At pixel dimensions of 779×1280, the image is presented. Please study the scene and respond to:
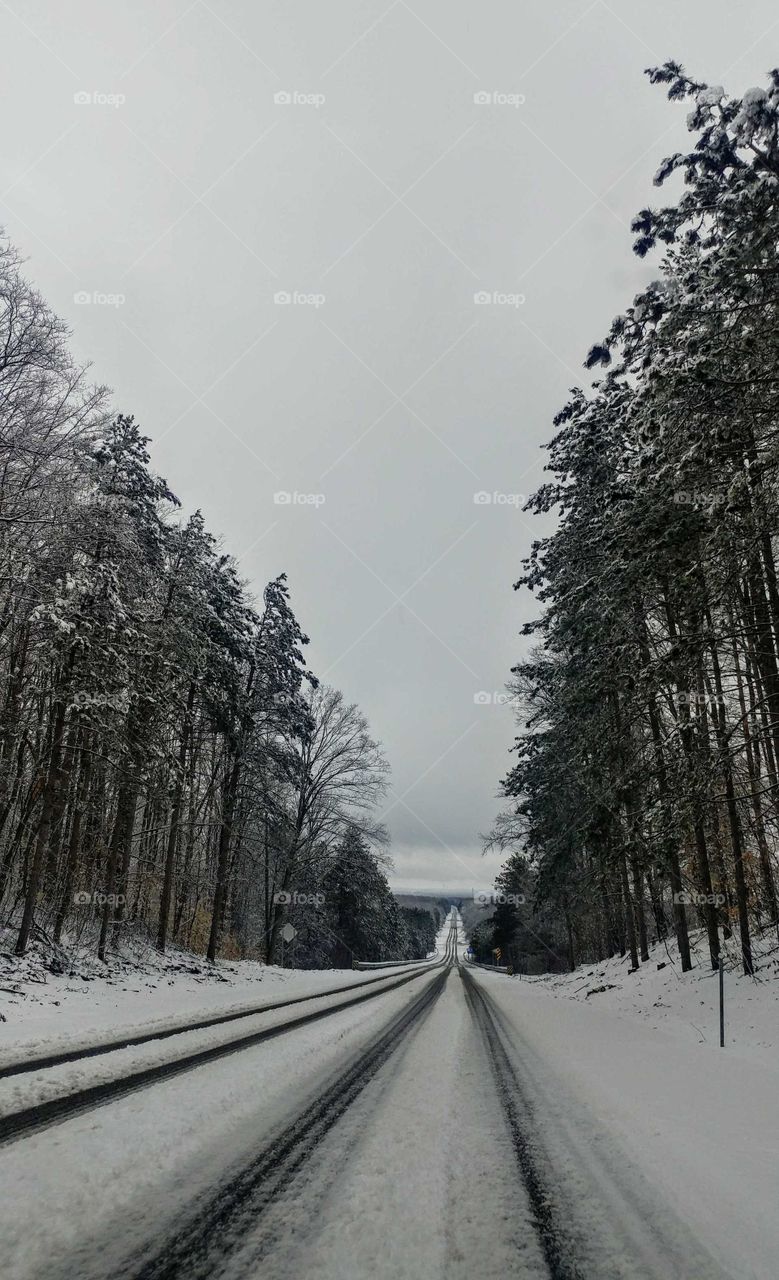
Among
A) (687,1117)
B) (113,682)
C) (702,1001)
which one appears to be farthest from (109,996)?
(702,1001)

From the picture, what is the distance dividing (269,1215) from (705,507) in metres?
8.04

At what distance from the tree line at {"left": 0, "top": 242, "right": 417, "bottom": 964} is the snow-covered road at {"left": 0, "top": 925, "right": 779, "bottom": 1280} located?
365 inches

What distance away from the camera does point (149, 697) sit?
1357cm

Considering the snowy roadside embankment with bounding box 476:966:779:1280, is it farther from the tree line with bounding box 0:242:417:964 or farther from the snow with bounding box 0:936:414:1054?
the tree line with bounding box 0:242:417:964

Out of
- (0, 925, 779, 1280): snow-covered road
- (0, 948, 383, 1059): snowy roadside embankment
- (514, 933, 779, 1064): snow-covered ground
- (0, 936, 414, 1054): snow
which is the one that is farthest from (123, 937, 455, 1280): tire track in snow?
(514, 933, 779, 1064): snow-covered ground

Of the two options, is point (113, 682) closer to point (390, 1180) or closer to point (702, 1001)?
point (390, 1180)

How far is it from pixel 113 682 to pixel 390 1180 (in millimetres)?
11973

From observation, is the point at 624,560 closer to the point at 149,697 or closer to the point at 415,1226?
the point at 415,1226

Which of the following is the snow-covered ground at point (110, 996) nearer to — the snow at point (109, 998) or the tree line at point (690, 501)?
the snow at point (109, 998)

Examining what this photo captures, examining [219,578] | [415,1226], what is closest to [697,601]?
[415,1226]

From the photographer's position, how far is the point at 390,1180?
2.92m

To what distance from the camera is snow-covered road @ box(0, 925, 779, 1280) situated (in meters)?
2.21

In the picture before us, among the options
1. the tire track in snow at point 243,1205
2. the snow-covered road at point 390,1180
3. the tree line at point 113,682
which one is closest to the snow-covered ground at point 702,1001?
the snow-covered road at point 390,1180

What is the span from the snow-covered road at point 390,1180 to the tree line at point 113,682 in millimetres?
9271
